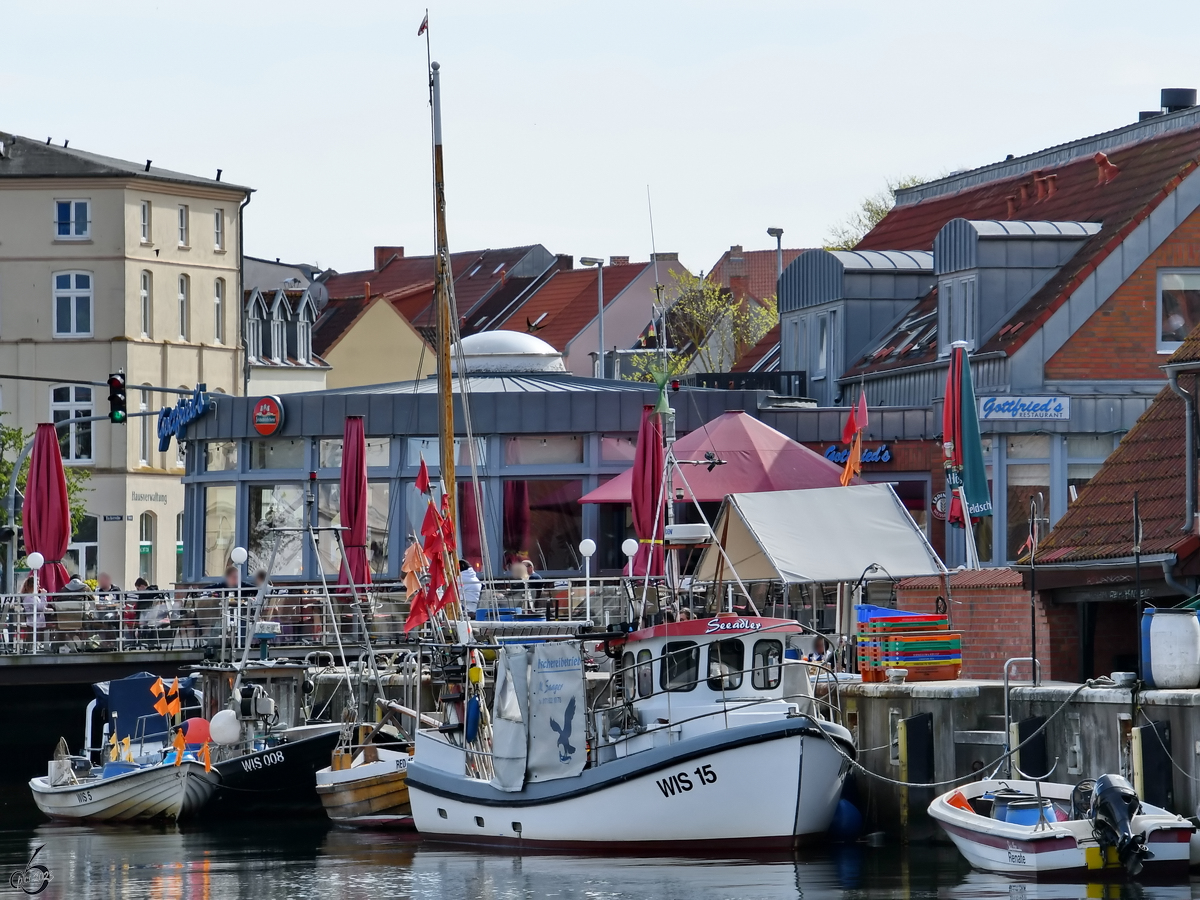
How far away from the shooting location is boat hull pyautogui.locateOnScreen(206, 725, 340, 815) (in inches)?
1219

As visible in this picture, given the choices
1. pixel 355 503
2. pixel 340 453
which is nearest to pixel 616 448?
pixel 340 453

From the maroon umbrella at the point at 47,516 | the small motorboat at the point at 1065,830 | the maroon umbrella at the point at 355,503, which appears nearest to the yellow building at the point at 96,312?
the maroon umbrella at the point at 47,516

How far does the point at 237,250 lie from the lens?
75062 millimetres

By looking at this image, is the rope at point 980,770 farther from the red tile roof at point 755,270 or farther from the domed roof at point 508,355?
the red tile roof at point 755,270

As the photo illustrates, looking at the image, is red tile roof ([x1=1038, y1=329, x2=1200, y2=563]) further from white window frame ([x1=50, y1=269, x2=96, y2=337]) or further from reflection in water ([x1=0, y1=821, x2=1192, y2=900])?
white window frame ([x1=50, y1=269, x2=96, y2=337])

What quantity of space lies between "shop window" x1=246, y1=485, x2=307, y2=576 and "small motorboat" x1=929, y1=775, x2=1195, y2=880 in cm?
2196

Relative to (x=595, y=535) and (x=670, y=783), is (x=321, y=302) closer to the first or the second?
(x=595, y=535)

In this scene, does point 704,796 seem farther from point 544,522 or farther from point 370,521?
point 370,521

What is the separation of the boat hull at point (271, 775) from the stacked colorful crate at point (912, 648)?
845 centimetres

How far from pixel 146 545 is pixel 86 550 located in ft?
6.38

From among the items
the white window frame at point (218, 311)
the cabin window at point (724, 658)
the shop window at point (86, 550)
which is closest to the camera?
the cabin window at point (724, 658)

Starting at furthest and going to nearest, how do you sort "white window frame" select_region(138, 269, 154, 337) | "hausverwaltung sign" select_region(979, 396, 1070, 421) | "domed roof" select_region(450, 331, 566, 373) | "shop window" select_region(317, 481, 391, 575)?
"white window frame" select_region(138, 269, 154, 337) → "domed roof" select_region(450, 331, 566, 373) → "shop window" select_region(317, 481, 391, 575) → "hausverwaltung sign" select_region(979, 396, 1070, 421)

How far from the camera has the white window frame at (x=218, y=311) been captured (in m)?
74.3

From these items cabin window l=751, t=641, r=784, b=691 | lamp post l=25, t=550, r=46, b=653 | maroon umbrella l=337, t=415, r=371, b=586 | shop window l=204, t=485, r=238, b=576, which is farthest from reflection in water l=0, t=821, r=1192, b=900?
shop window l=204, t=485, r=238, b=576
